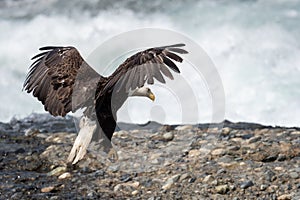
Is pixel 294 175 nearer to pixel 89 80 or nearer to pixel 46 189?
pixel 89 80

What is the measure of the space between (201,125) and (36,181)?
4.91 m

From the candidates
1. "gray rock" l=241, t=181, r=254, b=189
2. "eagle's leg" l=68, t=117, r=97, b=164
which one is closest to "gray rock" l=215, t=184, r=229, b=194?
"gray rock" l=241, t=181, r=254, b=189

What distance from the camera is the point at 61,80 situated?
11102 mm

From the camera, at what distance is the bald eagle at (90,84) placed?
9070 millimetres

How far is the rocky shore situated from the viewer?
406 inches

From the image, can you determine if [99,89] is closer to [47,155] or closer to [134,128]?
[47,155]

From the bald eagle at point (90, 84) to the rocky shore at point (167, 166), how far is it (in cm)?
62

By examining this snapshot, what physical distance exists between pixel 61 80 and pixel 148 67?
256 centimetres

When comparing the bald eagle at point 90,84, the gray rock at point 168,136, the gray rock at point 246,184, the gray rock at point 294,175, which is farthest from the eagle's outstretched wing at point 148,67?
the gray rock at point 168,136

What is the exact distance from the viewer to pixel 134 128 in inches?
600

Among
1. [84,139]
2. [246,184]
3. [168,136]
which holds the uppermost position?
[168,136]

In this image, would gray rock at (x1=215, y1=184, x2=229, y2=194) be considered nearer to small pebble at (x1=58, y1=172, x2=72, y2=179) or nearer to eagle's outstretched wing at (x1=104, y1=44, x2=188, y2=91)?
eagle's outstretched wing at (x1=104, y1=44, x2=188, y2=91)

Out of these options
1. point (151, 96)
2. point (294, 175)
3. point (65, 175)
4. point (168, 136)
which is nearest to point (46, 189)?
point (65, 175)

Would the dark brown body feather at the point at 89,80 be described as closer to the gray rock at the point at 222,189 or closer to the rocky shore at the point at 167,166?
the rocky shore at the point at 167,166
